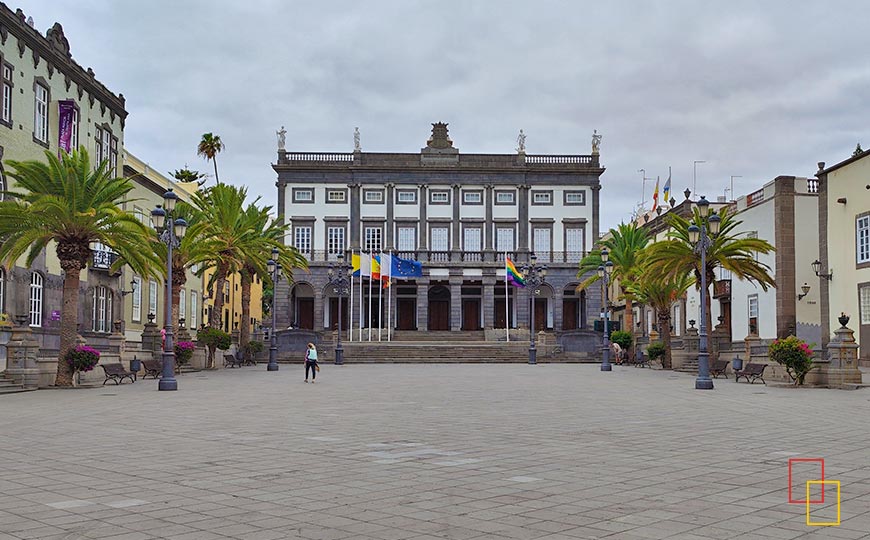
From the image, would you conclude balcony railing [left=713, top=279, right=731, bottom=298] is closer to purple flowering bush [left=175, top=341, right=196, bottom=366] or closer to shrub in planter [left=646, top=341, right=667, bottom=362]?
shrub in planter [left=646, top=341, right=667, bottom=362]

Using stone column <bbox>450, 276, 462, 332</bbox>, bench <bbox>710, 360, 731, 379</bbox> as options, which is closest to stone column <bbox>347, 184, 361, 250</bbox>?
stone column <bbox>450, 276, 462, 332</bbox>

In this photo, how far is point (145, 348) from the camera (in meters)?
36.5

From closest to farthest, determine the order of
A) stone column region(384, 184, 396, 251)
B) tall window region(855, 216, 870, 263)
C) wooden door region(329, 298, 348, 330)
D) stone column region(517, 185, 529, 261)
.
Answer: tall window region(855, 216, 870, 263)
stone column region(517, 185, 529, 261)
wooden door region(329, 298, 348, 330)
stone column region(384, 184, 396, 251)

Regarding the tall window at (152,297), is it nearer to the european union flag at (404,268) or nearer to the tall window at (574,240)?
the european union flag at (404,268)

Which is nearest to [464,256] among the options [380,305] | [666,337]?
[380,305]

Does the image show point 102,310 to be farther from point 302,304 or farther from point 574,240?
point 574,240

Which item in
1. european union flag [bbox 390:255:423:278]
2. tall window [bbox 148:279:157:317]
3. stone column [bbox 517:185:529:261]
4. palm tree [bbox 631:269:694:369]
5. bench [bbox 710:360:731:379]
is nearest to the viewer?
bench [bbox 710:360:731:379]

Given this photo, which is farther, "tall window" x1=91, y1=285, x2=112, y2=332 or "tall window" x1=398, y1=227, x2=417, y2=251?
"tall window" x1=398, y1=227, x2=417, y2=251

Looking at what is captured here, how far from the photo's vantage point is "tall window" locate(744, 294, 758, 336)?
4497 cm

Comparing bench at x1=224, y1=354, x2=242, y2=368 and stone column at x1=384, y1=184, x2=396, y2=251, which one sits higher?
stone column at x1=384, y1=184, x2=396, y2=251

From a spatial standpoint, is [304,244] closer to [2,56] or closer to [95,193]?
[2,56]

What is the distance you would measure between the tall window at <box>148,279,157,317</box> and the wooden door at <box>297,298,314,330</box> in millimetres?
17323

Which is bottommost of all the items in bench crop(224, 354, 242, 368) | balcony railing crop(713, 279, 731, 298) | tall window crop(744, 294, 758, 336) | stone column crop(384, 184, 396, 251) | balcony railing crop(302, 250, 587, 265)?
bench crop(224, 354, 242, 368)

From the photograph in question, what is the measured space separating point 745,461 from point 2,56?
31.3m
